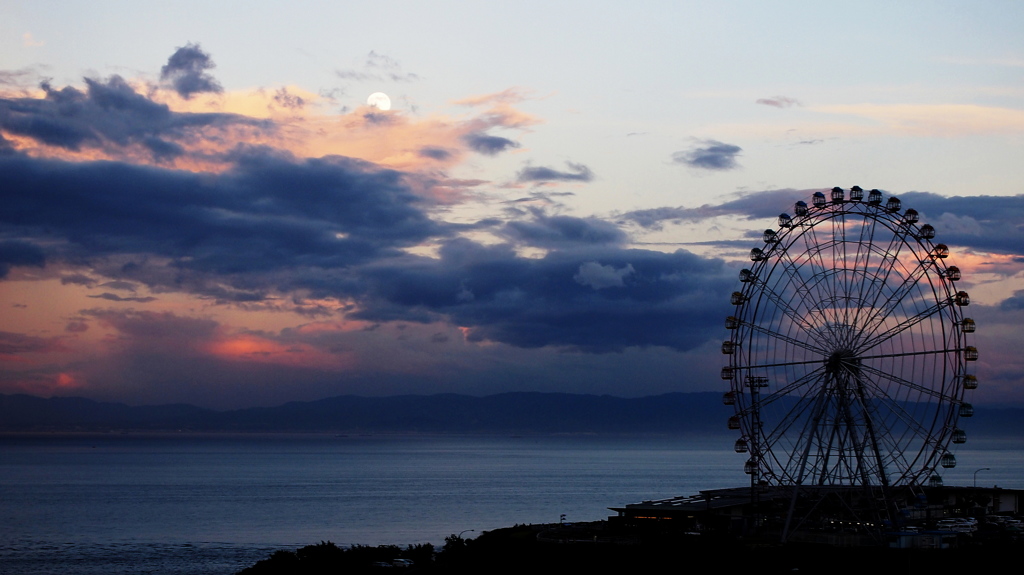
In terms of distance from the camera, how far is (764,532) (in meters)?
65.9

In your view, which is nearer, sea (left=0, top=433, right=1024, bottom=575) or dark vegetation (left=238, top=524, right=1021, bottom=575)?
dark vegetation (left=238, top=524, right=1021, bottom=575)

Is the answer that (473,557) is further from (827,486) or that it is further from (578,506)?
(578,506)

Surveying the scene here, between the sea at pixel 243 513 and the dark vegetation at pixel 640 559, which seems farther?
the sea at pixel 243 513

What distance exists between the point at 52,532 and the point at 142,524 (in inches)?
404

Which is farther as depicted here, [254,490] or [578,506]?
[254,490]

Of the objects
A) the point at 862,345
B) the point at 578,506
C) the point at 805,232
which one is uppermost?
the point at 805,232

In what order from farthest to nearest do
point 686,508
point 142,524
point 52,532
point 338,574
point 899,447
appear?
point 142,524 → point 52,532 → point 686,508 → point 338,574 → point 899,447

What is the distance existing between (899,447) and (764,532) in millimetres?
13087

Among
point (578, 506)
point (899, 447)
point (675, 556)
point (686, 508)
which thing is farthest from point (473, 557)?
point (578, 506)

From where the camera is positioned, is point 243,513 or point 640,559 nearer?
point 640,559

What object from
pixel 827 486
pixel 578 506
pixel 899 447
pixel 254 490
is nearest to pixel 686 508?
pixel 827 486

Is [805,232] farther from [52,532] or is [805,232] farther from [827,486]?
[52,532]

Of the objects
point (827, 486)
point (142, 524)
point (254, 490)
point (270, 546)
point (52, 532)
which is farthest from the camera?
point (254, 490)

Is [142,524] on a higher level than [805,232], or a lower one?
lower
